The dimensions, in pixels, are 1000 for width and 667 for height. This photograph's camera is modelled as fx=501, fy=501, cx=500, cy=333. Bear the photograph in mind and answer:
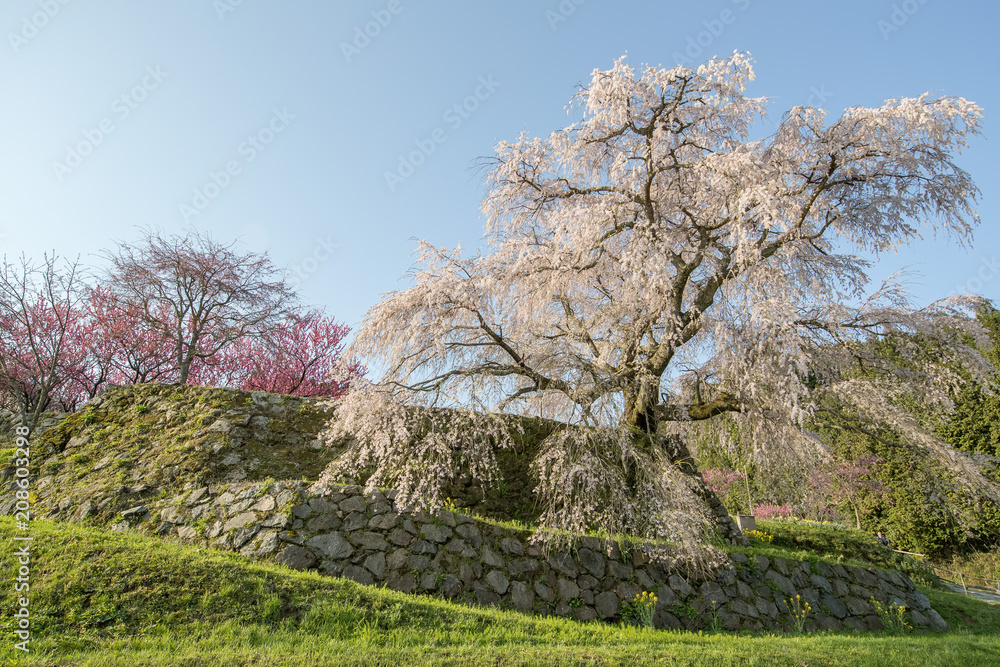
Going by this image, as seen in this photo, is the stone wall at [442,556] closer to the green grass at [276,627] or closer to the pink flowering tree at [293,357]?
the green grass at [276,627]

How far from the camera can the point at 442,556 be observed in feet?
22.5

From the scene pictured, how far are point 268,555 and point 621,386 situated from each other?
17.8 ft

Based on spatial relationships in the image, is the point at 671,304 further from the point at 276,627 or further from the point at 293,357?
the point at 293,357

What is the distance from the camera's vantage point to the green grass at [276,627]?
13.9 feet

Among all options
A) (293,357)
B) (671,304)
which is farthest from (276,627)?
(293,357)

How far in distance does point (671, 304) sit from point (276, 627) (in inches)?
255

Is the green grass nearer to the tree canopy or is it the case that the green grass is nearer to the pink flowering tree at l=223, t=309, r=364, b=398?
the tree canopy

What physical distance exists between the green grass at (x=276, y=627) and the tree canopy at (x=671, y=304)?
1.52 m

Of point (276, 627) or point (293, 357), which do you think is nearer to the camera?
point (276, 627)

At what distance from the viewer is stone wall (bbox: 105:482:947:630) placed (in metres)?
6.50

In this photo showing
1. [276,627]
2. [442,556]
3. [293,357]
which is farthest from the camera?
[293,357]

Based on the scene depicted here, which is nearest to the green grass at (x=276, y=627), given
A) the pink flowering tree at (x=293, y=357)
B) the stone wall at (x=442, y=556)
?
the stone wall at (x=442, y=556)

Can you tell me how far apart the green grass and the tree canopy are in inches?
59.8

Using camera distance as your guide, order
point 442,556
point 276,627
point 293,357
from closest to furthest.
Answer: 1. point 276,627
2. point 442,556
3. point 293,357
